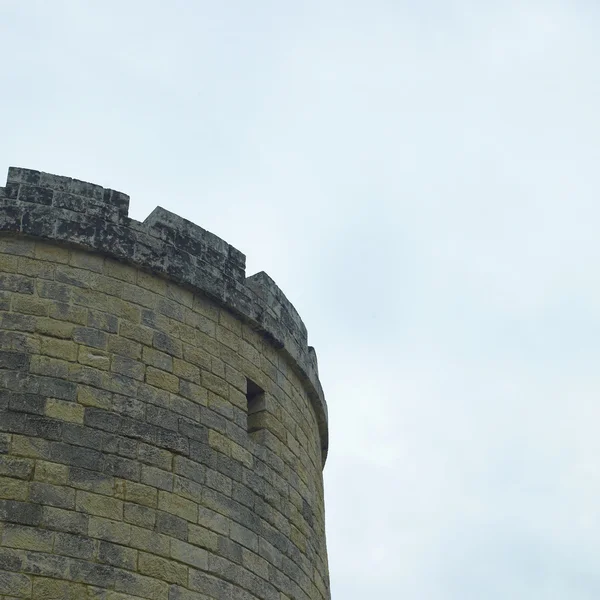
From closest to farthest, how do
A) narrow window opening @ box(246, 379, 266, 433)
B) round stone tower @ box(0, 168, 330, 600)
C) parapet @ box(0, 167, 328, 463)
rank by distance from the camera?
1. round stone tower @ box(0, 168, 330, 600)
2. parapet @ box(0, 167, 328, 463)
3. narrow window opening @ box(246, 379, 266, 433)

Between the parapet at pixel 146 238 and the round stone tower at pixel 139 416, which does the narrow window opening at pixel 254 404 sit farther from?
the parapet at pixel 146 238

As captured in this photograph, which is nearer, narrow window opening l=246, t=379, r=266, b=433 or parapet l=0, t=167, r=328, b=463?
parapet l=0, t=167, r=328, b=463

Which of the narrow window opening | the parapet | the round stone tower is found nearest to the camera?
the round stone tower

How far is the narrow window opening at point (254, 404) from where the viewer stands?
7.55 m

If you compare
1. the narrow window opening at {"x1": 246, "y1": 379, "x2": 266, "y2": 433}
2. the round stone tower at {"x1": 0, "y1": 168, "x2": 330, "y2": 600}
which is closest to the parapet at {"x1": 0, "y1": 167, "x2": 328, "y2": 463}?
the round stone tower at {"x1": 0, "y1": 168, "x2": 330, "y2": 600}

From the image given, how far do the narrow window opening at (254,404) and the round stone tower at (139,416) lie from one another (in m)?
0.01

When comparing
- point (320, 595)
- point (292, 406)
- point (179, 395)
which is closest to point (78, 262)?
point (179, 395)

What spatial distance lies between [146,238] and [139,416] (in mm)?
1278

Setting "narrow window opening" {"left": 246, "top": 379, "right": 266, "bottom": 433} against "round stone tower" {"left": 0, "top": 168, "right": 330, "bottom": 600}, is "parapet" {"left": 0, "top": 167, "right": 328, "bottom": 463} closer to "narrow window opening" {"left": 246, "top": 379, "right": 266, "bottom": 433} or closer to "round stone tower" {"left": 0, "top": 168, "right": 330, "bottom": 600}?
"round stone tower" {"left": 0, "top": 168, "right": 330, "bottom": 600}

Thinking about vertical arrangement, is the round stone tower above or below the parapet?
below

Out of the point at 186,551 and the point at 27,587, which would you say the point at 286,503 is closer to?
the point at 186,551

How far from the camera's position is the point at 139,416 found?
660cm

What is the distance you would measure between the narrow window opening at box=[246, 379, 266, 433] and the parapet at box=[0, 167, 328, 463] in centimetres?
45

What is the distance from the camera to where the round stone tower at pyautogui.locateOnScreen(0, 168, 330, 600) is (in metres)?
6.03
